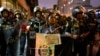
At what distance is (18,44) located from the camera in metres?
10.0

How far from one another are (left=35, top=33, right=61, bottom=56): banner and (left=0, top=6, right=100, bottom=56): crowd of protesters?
0.57m

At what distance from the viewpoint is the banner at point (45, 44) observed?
7879 millimetres

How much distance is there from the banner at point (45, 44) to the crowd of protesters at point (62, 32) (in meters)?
0.57

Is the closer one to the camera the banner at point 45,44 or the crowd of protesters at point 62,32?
the banner at point 45,44

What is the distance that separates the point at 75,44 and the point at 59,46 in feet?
1.70

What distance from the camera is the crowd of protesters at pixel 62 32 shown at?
9078mm

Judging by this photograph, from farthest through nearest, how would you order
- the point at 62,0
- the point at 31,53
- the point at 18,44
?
the point at 62,0 → the point at 18,44 → the point at 31,53

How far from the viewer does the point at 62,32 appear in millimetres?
9203

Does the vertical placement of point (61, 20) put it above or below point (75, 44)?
above

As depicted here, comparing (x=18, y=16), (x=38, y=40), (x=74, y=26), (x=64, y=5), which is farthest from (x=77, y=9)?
(x=64, y=5)

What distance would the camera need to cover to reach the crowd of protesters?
908 centimetres

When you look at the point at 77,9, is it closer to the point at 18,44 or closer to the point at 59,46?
the point at 59,46

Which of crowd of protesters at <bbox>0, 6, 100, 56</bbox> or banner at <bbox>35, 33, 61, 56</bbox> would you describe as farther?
crowd of protesters at <bbox>0, 6, 100, 56</bbox>

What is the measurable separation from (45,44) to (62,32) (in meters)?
1.43
